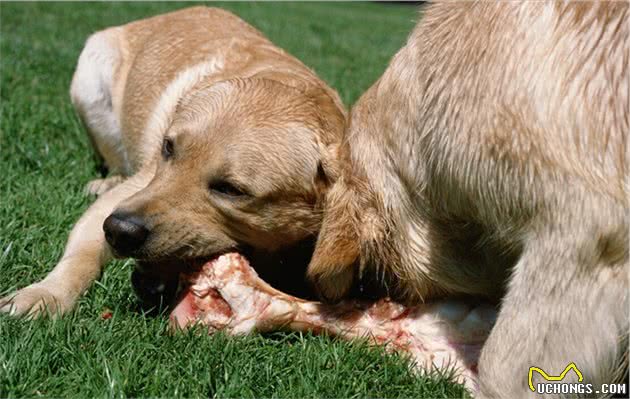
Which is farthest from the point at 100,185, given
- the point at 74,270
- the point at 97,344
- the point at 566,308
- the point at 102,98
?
the point at 566,308

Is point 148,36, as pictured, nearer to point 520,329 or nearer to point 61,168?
point 61,168

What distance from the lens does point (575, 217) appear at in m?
2.57

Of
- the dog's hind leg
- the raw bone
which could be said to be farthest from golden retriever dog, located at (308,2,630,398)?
the dog's hind leg

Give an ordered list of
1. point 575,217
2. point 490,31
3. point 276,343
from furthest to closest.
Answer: point 276,343, point 490,31, point 575,217

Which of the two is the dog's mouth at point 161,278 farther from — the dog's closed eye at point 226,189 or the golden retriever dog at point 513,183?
the golden retriever dog at point 513,183

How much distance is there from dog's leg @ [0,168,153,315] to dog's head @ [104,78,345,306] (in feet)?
1.01

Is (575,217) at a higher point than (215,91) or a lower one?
higher

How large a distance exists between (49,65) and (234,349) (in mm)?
5434

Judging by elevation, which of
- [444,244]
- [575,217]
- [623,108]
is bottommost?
[444,244]

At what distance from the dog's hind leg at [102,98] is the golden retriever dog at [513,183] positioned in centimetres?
259

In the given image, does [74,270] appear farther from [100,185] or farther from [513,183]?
[513,183]

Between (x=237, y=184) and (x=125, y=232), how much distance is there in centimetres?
48

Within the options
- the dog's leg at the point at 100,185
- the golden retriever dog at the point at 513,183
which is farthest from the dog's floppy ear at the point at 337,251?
the dog's leg at the point at 100,185

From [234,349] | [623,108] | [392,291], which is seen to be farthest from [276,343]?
[623,108]
